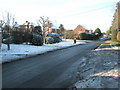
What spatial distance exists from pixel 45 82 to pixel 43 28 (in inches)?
1008

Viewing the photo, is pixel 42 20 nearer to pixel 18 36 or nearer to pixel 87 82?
pixel 18 36

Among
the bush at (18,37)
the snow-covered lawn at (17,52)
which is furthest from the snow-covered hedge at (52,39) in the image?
the snow-covered lawn at (17,52)

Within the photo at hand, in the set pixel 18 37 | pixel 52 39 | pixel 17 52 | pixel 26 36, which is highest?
pixel 26 36

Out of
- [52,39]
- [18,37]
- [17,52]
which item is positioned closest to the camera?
[17,52]

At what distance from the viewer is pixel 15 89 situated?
4.85 m

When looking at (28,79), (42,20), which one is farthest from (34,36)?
(28,79)

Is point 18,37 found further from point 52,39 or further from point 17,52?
point 52,39

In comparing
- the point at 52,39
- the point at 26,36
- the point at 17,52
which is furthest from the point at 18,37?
the point at 52,39

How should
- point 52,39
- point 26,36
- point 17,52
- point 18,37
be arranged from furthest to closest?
point 52,39
point 26,36
point 18,37
point 17,52

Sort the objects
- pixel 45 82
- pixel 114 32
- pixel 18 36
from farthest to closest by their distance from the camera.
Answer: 1. pixel 114 32
2. pixel 18 36
3. pixel 45 82

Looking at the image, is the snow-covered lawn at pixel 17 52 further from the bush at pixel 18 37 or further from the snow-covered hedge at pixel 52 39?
the snow-covered hedge at pixel 52 39

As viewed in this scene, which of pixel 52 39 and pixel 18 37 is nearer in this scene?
pixel 18 37

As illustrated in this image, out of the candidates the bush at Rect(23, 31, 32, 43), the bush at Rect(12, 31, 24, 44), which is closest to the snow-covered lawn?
the bush at Rect(12, 31, 24, 44)

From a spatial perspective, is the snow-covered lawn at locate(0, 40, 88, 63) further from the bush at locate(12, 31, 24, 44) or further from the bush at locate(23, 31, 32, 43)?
the bush at locate(23, 31, 32, 43)
